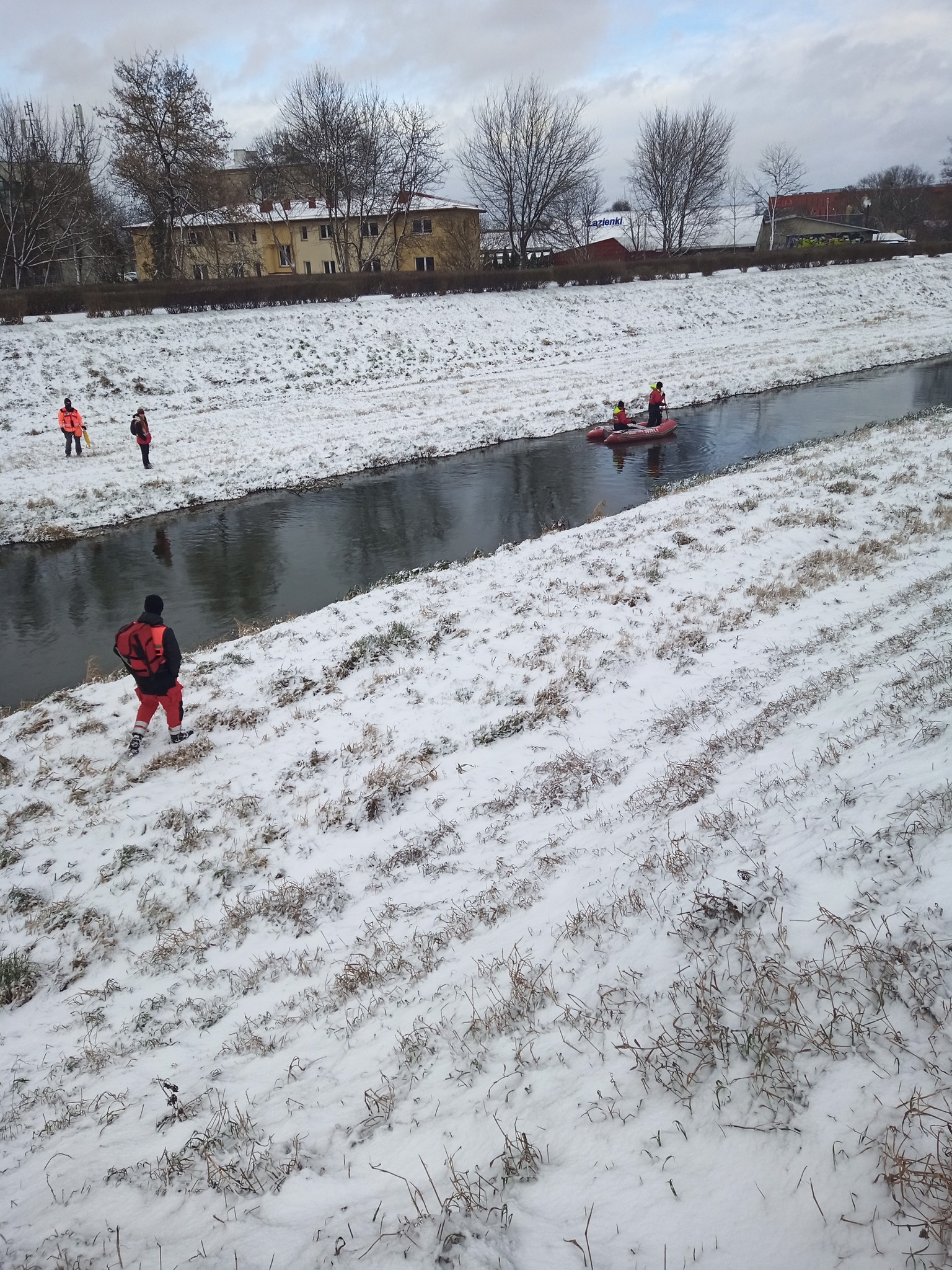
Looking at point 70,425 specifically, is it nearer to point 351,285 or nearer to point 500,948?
point 351,285

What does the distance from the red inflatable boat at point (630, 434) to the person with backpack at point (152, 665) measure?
753 inches

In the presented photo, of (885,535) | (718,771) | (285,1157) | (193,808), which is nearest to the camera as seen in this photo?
(285,1157)

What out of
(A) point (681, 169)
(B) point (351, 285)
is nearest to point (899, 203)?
(A) point (681, 169)

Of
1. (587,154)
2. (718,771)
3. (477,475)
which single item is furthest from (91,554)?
(587,154)

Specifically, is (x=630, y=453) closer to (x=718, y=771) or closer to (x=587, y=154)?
(x=718, y=771)

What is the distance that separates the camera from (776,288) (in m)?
51.1

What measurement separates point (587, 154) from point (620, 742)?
62362mm

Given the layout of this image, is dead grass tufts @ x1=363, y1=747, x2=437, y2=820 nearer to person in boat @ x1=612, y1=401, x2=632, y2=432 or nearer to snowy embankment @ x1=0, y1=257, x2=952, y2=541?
snowy embankment @ x1=0, y1=257, x2=952, y2=541

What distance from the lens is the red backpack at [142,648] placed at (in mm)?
8711

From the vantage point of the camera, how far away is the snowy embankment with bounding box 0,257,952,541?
22188mm

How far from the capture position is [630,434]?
24.6 m

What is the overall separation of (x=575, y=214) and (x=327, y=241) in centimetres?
2594

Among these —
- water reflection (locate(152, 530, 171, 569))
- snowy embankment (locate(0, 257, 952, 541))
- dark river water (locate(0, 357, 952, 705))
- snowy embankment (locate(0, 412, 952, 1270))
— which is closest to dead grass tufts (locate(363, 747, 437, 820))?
snowy embankment (locate(0, 412, 952, 1270))

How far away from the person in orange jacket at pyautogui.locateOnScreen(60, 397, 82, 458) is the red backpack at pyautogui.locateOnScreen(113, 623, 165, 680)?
1719cm
